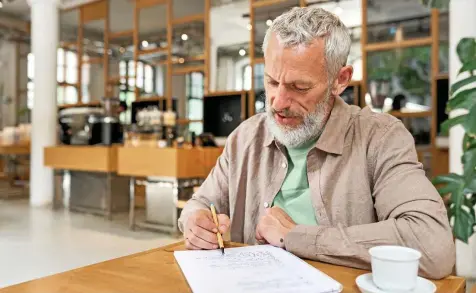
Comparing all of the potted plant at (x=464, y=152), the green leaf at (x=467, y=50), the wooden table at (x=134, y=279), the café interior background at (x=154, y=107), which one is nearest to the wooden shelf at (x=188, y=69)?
the café interior background at (x=154, y=107)

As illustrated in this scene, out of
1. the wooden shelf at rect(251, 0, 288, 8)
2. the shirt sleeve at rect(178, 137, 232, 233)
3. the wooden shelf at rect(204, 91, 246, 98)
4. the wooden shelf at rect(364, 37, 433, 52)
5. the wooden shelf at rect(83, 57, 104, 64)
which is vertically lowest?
the shirt sleeve at rect(178, 137, 232, 233)

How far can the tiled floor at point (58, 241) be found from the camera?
3314 mm

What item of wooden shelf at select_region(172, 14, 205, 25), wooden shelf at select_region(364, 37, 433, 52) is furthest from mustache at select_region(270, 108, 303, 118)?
wooden shelf at select_region(172, 14, 205, 25)

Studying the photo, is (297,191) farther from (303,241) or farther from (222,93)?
(222,93)

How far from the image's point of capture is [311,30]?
116 cm

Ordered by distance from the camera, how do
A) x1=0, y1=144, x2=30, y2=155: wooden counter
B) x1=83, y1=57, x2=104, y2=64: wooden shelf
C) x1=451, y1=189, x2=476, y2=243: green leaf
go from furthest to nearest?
x1=83, y1=57, x2=104, y2=64: wooden shelf → x1=0, y1=144, x2=30, y2=155: wooden counter → x1=451, y1=189, x2=476, y2=243: green leaf

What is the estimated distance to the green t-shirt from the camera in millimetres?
1247

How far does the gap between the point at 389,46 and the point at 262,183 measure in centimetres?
372

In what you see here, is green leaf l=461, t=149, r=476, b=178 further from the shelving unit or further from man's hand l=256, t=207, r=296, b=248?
the shelving unit

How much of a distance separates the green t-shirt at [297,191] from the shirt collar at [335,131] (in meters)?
0.07

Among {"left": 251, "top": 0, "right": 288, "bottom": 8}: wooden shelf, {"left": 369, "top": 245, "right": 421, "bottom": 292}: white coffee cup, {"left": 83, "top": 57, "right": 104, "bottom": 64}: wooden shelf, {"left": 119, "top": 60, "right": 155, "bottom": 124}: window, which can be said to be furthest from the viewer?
{"left": 83, "top": 57, "right": 104, "bottom": 64}: wooden shelf

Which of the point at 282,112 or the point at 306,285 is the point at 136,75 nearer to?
the point at 282,112

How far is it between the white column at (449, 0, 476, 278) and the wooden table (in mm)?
2508

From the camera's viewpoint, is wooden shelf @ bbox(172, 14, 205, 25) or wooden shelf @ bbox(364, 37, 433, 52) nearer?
wooden shelf @ bbox(364, 37, 433, 52)
